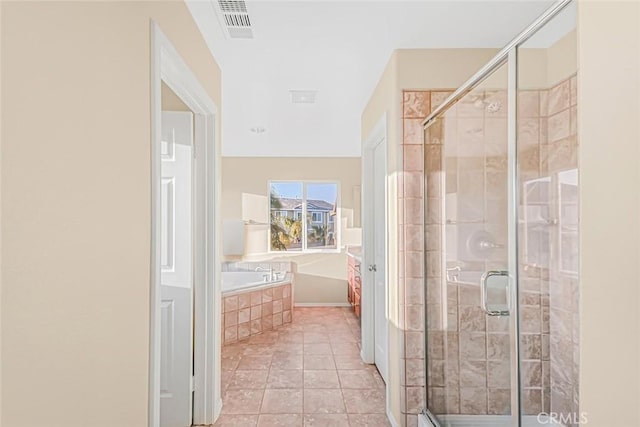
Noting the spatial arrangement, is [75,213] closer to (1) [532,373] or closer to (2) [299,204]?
(1) [532,373]

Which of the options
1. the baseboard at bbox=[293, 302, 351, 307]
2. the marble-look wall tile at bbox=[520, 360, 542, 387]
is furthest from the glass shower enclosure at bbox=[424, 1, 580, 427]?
the baseboard at bbox=[293, 302, 351, 307]

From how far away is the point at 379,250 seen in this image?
341cm

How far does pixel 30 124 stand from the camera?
808mm

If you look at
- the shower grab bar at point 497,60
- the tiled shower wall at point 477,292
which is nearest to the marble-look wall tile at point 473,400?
the tiled shower wall at point 477,292

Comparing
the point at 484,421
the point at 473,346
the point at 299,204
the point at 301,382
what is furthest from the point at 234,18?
the point at 299,204

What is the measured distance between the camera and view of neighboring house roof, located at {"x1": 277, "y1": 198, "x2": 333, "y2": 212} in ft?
20.9

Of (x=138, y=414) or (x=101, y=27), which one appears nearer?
(x=101, y=27)

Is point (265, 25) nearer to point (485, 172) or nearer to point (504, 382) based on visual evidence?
point (485, 172)

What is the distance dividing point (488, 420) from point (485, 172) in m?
1.39

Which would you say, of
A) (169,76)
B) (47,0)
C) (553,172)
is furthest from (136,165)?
(553,172)

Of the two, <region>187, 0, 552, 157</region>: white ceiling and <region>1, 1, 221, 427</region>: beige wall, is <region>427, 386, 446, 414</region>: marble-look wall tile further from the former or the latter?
<region>187, 0, 552, 157</region>: white ceiling

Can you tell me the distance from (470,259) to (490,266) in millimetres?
173

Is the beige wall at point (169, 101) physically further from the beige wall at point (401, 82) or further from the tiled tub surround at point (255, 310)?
the tiled tub surround at point (255, 310)

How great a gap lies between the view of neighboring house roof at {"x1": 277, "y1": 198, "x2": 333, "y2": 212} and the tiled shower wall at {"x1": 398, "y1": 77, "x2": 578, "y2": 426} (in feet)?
12.9
